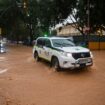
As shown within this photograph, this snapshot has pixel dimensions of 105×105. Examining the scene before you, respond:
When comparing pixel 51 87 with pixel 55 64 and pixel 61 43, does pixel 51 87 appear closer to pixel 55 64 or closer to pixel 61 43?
pixel 55 64

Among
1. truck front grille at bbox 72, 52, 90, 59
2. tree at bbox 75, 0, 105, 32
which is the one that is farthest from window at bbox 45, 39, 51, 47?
tree at bbox 75, 0, 105, 32

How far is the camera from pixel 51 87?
12.2m

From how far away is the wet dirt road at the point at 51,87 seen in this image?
32.9 feet

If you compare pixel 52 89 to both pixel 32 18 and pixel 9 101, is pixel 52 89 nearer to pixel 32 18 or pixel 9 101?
pixel 9 101

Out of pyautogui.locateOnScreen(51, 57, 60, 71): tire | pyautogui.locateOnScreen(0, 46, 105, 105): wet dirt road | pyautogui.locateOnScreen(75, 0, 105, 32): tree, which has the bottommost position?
pyautogui.locateOnScreen(0, 46, 105, 105): wet dirt road

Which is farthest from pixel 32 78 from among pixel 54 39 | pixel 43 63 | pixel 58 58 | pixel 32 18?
pixel 32 18

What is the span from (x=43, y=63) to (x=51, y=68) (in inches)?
117

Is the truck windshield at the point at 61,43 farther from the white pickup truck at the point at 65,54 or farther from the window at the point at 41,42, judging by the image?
the window at the point at 41,42

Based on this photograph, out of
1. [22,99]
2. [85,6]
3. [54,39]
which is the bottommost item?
[22,99]

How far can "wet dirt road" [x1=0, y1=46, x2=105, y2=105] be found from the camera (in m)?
10.0

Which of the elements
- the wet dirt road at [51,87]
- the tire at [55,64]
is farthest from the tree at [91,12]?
the wet dirt road at [51,87]

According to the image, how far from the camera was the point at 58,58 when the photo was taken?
15.8 metres

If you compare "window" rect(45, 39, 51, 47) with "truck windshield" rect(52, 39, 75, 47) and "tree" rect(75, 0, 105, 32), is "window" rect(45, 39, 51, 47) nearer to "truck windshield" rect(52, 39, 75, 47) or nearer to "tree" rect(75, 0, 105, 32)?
"truck windshield" rect(52, 39, 75, 47)


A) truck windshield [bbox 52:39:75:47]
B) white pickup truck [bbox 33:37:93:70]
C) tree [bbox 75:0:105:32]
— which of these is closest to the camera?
white pickup truck [bbox 33:37:93:70]
